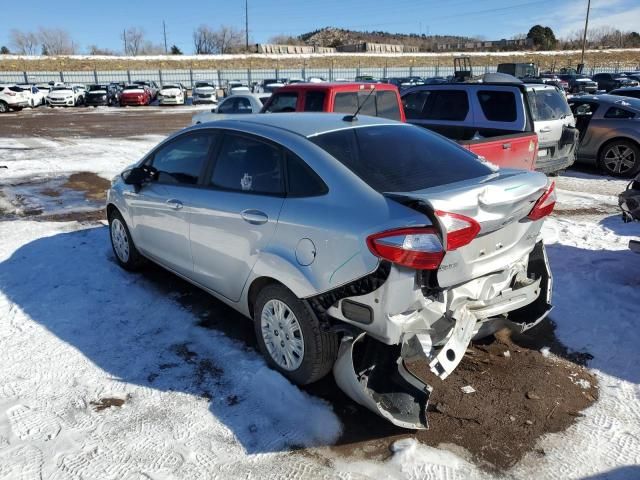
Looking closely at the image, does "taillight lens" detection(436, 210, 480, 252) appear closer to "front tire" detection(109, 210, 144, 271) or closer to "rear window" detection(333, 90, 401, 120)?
"front tire" detection(109, 210, 144, 271)

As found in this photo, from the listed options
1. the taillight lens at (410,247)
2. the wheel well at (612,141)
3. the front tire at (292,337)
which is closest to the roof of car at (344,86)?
the wheel well at (612,141)

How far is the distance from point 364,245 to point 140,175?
2.90 m

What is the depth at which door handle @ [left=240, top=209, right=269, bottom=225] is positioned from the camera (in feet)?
11.6

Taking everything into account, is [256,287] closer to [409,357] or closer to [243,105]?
[409,357]

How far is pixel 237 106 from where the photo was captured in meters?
13.8

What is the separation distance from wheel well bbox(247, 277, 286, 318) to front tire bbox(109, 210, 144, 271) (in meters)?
2.09

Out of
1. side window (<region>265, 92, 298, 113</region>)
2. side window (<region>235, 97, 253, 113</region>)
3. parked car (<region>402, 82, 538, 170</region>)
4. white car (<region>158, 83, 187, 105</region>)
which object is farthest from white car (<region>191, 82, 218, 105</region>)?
parked car (<region>402, 82, 538, 170</region>)

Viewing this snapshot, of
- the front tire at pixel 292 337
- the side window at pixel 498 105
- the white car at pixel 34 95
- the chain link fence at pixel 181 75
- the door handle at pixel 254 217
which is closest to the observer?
the front tire at pixel 292 337

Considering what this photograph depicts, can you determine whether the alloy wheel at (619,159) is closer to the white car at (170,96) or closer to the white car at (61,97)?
the white car at (170,96)

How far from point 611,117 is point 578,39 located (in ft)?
370

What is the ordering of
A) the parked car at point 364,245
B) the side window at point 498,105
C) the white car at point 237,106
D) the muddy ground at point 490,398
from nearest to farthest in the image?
the parked car at point 364,245
the muddy ground at point 490,398
the side window at point 498,105
the white car at point 237,106

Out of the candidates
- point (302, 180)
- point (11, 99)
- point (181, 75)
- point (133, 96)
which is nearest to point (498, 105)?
point (302, 180)

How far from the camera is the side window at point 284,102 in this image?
9197 mm

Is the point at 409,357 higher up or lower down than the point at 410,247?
lower down
